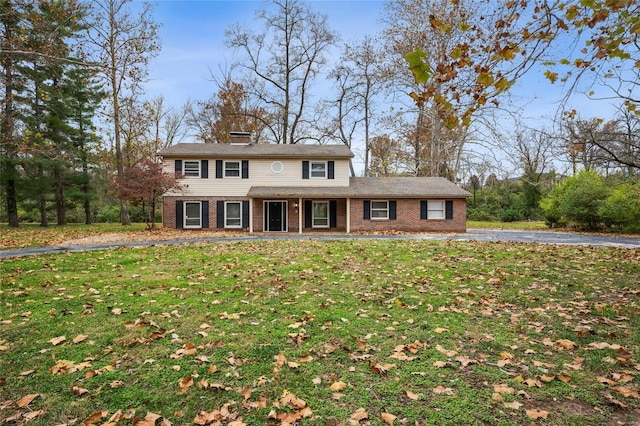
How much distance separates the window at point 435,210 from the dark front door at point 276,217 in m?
8.98

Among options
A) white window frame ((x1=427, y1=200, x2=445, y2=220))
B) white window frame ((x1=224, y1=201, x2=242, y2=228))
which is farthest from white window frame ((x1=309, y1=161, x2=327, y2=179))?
white window frame ((x1=427, y1=200, x2=445, y2=220))

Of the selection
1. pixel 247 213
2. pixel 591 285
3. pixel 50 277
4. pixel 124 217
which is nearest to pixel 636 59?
pixel 591 285

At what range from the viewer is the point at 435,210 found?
69.7ft

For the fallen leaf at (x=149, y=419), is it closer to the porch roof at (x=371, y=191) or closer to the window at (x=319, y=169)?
the porch roof at (x=371, y=191)

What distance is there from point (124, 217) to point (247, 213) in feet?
35.2

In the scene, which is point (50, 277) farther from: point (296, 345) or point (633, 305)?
point (633, 305)

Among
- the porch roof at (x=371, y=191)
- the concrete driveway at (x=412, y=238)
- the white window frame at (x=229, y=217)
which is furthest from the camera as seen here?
the white window frame at (x=229, y=217)

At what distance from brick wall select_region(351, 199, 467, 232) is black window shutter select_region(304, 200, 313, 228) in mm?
2807

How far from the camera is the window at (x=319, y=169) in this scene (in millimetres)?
22047

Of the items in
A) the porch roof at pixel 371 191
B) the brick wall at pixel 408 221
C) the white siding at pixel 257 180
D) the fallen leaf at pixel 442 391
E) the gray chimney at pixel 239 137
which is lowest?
the fallen leaf at pixel 442 391

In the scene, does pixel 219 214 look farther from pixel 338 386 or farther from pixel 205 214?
pixel 338 386

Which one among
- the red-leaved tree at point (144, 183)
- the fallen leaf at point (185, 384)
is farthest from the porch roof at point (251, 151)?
the fallen leaf at point (185, 384)

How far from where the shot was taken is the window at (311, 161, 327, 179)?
2205 cm

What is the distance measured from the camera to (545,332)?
4367mm
